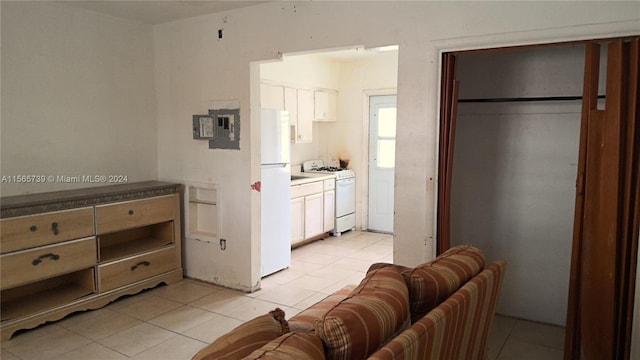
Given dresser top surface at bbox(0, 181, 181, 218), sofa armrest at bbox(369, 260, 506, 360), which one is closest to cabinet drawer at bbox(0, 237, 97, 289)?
dresser top surface at bbox(0, 181, 181, 218)

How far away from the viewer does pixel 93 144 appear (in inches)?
164

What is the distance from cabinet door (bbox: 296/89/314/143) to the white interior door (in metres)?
0.94

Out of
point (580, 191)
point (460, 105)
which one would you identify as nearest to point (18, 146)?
point (460, 105)

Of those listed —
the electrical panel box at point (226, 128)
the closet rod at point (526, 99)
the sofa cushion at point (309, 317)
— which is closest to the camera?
the sofa cushion at point (309, 317)

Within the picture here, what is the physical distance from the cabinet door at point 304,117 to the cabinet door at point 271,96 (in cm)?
39

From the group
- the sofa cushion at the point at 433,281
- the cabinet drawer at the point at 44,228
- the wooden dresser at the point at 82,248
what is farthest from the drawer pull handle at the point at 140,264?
the sofa cushion at the point at 433,281

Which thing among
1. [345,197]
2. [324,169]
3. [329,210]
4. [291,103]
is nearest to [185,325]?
[329,210]

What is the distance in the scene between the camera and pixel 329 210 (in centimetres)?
622

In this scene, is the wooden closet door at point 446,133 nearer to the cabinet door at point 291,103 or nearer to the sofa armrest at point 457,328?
the sofa armrest at point 457,328

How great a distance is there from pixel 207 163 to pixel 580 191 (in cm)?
311

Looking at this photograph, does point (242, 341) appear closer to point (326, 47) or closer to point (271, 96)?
point (326, 47)

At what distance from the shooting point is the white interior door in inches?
259

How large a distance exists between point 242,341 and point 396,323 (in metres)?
Result: 0.57

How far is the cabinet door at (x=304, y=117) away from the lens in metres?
6.14
